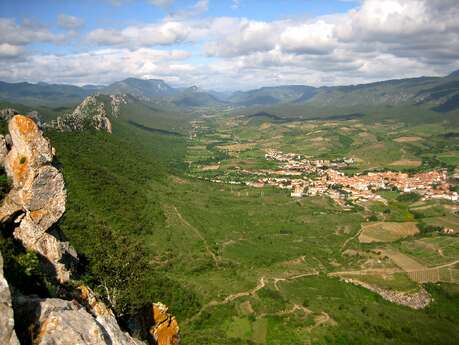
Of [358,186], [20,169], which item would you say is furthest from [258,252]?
[358,186]

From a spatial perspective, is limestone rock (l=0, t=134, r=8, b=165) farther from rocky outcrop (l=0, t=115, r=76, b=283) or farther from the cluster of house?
the cluster of house

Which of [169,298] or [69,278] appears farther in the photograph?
[169,298]

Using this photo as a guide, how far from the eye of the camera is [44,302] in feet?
50.8

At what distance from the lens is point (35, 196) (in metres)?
26.5

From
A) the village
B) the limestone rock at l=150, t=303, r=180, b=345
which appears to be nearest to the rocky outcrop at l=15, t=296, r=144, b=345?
the limestone rock at l=150, t=303, r=180, b=345

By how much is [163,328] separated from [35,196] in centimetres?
1427

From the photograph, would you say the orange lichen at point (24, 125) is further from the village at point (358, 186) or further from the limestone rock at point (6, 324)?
the village at point (358, 186)

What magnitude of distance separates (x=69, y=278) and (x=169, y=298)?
1786 inches

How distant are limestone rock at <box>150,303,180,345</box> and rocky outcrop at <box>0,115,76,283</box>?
27.0 ft

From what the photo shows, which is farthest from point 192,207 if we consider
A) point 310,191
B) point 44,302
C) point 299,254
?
point 44,302

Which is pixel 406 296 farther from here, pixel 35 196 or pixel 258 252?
pixel 35 196

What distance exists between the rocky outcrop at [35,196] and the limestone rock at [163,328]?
8.22 metres

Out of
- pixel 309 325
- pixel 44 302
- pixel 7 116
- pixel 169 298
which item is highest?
pixel 7 116

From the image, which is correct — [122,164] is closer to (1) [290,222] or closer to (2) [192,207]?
(2) [192,207]
